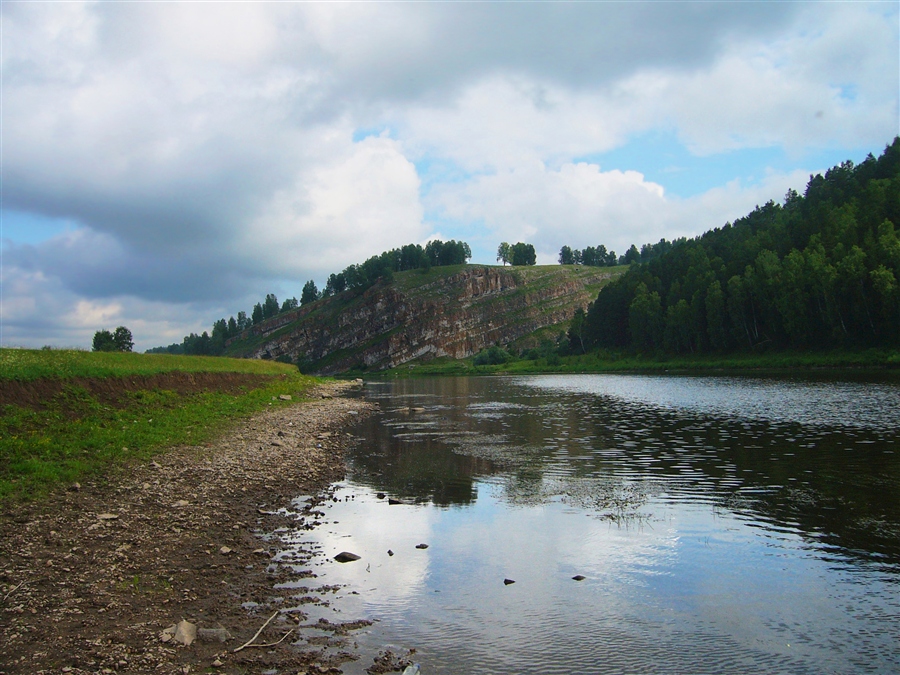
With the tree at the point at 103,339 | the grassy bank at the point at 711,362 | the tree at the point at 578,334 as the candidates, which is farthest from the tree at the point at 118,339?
the tree at the point at 578,334

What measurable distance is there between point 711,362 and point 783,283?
23185 millimetres

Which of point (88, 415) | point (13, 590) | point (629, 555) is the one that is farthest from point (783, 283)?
point (13, 590)

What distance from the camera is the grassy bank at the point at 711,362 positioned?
89.9 metres

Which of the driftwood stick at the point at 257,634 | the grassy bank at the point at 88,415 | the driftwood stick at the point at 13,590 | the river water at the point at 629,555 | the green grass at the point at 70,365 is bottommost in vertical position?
the river water at the point at 629,555

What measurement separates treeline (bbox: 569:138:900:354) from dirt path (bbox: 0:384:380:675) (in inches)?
3910

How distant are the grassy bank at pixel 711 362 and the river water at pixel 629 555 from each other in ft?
224

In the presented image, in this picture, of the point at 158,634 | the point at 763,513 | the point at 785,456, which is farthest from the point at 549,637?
the point at 785,456

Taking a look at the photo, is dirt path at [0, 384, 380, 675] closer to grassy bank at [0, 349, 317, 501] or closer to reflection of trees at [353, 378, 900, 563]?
grassy bank at [0, 349, 317, 501]

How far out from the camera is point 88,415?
28234 millimetres

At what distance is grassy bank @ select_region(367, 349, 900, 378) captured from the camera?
8988cm

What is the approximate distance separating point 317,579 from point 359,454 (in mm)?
19658

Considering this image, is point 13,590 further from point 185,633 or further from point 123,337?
point 123,337

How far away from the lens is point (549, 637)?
10.7m

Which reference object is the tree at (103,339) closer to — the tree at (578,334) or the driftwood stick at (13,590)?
the tree at (578,334)
